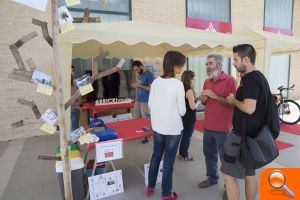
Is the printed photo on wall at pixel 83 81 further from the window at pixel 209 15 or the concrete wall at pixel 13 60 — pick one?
the window at pixel 209 15

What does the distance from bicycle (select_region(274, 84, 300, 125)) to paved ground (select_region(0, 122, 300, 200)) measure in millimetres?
1155

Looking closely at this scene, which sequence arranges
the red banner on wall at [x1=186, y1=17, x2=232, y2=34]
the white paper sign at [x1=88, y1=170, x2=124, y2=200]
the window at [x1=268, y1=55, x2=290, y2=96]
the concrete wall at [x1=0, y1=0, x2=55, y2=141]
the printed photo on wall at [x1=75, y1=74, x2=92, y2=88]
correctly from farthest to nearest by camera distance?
the window at [x1=268, y1=55, x2=290, y2=96] → the red banner on wall at [x1=186, y1=17, x2=232, y2=34] → the concrete wall at [x1=0, y1=0, x2=55, y2=141] → the white paper sign at [x1=88, y1=170, x2=124, y2=200] → the printed photo on wall at [x1=75, y1=74, x2=92, y2=88]

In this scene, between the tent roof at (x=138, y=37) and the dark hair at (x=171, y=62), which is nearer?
the dark hair at (x=171, y=62)

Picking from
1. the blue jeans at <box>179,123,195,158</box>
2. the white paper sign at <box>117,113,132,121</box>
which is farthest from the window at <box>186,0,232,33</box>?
the blue jeans at <box>179,123,195,158</box>

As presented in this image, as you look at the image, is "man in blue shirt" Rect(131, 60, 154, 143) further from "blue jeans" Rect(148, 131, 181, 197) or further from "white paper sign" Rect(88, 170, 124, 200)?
"blue jeans" Rect(148, 131, 181, 197)

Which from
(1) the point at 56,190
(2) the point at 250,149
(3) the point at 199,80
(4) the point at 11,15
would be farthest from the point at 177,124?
(3) the point at 199,80

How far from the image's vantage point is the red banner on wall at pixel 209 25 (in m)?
6.48

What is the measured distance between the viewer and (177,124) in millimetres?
2148

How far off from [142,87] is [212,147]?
6.14 ft

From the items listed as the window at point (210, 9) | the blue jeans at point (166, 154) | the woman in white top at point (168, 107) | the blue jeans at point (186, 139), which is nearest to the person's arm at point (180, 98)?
the woman in white top at point (168, 107)

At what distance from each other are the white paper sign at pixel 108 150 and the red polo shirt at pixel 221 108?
935 millimetres

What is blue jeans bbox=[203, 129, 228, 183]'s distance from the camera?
7.66 ft

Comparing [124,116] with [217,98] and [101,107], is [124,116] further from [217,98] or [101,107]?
[217,98]

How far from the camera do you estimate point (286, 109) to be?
5.39m
